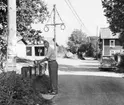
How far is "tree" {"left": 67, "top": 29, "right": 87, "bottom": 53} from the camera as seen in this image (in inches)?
2458

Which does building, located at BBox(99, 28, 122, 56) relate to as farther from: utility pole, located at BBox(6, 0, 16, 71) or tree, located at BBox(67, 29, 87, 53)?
utility pole, located at BBox(6, 0, 16, 71)

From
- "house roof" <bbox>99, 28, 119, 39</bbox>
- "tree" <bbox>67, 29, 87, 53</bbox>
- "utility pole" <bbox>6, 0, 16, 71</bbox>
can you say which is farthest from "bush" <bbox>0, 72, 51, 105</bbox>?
"tree" <bbox>67, 29, 87, 53</bbox>

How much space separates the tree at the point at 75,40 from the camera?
6244 centimetres

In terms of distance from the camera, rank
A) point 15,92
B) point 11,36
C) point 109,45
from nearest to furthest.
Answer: point 15,92, point 11,36, point 109,45

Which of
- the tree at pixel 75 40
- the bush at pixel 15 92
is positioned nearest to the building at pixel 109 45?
the tree at pixel 75 40

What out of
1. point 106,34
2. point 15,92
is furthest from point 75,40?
point 15,92

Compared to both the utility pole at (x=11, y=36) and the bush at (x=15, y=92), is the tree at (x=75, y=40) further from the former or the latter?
the bush at (x=15, y=92)

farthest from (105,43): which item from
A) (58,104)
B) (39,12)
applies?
(58,104)

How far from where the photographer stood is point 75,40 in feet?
205

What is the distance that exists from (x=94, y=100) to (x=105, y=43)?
43.2 m

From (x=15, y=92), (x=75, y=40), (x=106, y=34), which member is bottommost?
(x=15, y=92)

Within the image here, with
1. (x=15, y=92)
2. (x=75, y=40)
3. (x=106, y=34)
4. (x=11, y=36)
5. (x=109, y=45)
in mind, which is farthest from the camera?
(x=75, y=40)

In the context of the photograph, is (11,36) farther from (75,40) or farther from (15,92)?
(75,40)

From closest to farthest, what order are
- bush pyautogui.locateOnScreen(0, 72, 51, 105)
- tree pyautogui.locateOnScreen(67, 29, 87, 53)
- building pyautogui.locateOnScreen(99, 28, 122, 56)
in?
bush pyautogui.locateOnScreen(0, 72, 51, 105), building pyautogui.locateOnScreen(99, 28, 122, 56), tree pyautogui.locateOnScreen(67, 29, 87, 53)
